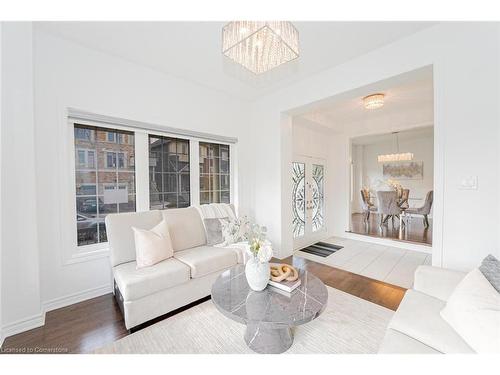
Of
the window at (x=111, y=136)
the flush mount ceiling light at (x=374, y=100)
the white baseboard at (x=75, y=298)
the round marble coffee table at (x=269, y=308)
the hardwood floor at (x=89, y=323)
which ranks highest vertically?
the flush mount ceiling light at (x=374, y=100)

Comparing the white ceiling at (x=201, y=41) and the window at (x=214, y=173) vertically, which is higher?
the white ceiling at (x=201, y=41)

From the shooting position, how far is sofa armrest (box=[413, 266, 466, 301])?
1.47 metres

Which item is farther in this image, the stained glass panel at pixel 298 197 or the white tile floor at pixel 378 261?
the stained glass panel at pixel 298 197

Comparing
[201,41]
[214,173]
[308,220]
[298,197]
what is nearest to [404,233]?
[308,220]

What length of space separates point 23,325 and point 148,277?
112 centimetres

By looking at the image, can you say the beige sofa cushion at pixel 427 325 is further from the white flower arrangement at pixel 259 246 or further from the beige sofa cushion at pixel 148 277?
the beige sofa cushion at pixel 148 277

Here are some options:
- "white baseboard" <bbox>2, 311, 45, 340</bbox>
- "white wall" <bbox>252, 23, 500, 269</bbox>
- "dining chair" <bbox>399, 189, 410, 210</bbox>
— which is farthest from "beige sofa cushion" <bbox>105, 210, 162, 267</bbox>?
"dining chair" <bbox>399, 189, 410, 210</bbox>

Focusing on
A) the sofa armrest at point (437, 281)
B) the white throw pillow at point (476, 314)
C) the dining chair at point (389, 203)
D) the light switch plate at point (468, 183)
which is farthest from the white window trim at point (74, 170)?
the dining chair at point (389, 203)

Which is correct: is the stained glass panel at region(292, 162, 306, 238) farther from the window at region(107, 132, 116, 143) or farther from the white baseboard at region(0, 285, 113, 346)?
the white baseboard at region(0, 285, 113, 346)

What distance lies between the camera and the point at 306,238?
423cm

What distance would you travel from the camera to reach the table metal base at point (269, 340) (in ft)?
4.93

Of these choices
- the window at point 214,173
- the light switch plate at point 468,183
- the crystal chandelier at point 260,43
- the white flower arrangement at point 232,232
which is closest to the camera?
the crystal chandelier at point 260,43

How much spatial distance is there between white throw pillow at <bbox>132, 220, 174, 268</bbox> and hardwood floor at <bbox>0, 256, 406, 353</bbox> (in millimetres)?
539

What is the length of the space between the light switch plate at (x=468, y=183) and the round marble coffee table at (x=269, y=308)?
164 centimetres
